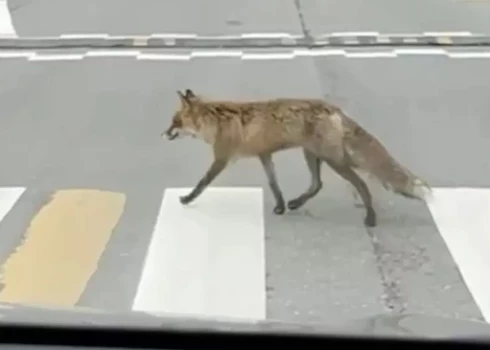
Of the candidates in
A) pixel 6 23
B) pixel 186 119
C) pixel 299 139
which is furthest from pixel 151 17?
pixel 299 139

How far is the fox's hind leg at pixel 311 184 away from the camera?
16.0ft

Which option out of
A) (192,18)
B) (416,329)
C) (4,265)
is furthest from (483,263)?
(192,18)

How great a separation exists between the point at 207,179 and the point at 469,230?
117cm

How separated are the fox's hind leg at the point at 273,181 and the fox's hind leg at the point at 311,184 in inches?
1.8

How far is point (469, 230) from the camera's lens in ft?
15.1

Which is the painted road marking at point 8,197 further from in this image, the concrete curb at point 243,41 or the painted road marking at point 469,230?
the concrete curb at point 243,41

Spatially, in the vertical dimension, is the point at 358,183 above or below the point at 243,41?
above

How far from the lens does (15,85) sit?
24.4ft

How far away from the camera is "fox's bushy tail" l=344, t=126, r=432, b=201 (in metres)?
4.68

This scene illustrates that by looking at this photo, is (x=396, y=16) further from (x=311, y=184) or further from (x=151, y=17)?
(x=311, y=184)

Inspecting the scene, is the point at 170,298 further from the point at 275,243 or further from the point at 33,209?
the point at 33,209

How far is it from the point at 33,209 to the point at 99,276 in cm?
93

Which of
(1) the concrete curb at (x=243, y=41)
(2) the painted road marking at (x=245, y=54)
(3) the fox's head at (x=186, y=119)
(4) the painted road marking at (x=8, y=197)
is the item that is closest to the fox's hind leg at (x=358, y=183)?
(3) the fox's head at (x=186, y=119)

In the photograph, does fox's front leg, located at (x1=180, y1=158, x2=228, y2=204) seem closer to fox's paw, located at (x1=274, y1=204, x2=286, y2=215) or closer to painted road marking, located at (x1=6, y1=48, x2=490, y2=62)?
fox's paw, located at (x1=274, y1=204, x2=286, y2=215)
